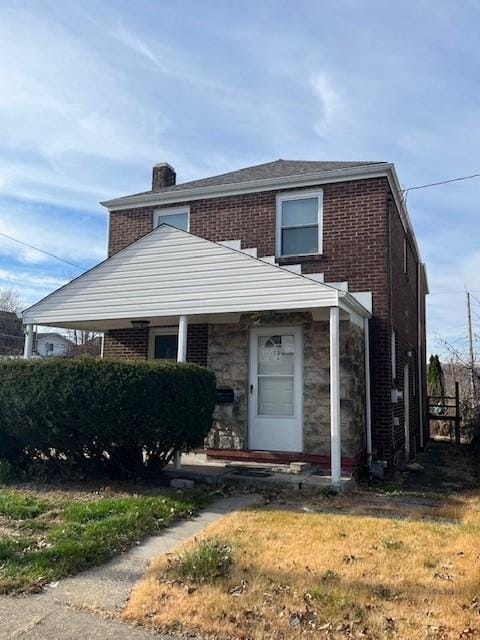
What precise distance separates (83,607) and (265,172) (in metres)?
9.45

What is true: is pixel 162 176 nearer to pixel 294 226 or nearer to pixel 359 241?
pixel 294 226

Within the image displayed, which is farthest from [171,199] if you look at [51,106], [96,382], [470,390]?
[470,390]

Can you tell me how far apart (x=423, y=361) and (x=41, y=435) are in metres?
12.7

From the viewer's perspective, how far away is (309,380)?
898 centimetres

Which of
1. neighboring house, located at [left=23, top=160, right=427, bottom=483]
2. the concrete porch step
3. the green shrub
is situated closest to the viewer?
the green shrub

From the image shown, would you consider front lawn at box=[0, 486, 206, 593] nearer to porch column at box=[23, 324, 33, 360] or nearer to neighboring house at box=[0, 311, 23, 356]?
porch column at box=[23, 324, 33, 360]

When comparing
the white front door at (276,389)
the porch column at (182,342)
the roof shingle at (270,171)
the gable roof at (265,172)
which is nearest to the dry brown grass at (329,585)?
the porch column at (182,342)

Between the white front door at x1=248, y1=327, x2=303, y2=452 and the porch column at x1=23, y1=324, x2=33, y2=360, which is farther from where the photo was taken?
the porch column at x1=23, y1=324, x2=33, y2=360

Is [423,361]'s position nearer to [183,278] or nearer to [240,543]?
[183,278]

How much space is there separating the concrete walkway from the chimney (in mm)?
10288

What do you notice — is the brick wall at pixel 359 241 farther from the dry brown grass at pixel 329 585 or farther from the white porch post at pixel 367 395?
the dry brown grass at pixel 329 585

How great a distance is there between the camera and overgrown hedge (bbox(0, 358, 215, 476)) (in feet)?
22.7

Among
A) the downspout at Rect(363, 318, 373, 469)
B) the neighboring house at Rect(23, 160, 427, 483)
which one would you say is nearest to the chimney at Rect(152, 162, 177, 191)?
the neighboring house at Rect(23, 160, 427, 483)

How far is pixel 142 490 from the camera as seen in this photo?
6.96 m
